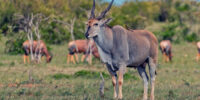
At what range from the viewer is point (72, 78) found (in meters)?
14.8

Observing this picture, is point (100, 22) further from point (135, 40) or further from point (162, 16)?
point (162, 16)

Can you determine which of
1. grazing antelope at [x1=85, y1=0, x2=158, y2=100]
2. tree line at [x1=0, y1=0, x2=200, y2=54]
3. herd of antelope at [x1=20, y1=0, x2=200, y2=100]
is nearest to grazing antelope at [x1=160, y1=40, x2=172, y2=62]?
tree line at [x1=0, y1=0, x2=200, y2=54]

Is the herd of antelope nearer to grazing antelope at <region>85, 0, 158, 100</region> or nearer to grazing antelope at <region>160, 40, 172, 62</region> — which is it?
grazing antelope at <region>85, 0, 158, 100</region>

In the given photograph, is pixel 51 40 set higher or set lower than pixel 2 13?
lower

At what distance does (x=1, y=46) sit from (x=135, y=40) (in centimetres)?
2047

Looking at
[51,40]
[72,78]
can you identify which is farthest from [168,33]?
[72,78]

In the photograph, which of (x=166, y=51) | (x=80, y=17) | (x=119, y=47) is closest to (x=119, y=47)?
(x=119, y=47)

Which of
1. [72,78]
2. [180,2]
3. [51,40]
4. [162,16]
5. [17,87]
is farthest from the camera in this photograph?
[162,16]

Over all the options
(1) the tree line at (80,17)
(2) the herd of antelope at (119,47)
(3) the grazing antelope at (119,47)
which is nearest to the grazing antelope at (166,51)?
(1) the tree line at (80,17)

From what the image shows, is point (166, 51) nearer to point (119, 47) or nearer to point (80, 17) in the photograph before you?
point (80, 17)

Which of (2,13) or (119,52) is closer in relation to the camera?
(119,52)

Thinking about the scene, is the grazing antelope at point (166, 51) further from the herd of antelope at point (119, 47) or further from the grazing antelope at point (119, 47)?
the grazing antelope at point (119, 47)

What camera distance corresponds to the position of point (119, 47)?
387 inches

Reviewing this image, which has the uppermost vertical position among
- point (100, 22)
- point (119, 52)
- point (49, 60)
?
point (100, 22)
